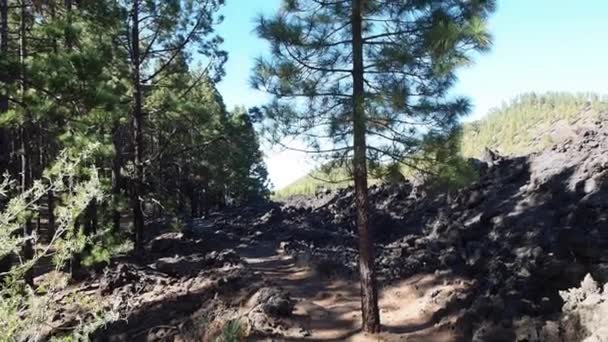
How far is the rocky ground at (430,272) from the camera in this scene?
9.17 meters

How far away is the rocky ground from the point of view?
9.17 metres

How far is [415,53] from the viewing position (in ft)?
27.9

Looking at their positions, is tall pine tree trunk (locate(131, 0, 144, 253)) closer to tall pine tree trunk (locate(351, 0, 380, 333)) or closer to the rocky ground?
the rocky ground

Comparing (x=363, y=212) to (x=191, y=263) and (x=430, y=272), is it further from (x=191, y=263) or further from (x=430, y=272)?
(x=191, y=263)

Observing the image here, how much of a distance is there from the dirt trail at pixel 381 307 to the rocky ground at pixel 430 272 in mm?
35

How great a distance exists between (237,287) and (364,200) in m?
3.92

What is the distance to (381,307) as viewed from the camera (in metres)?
11.5

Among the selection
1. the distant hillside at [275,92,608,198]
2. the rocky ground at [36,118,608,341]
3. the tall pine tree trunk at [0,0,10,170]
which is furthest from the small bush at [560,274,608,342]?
the distant hillside at [275,92,608,198]

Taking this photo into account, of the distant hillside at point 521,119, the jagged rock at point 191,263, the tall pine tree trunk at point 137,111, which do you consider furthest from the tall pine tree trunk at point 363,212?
the distant hillside at point 521,119

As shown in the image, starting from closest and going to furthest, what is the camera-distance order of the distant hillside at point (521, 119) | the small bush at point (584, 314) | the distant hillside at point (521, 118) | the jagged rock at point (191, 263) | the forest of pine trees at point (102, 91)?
the small bush at point (584, 314), the forest of pine trees at point (102, 91), the jagged rock at point (191, 263), the distant hillside at point (521, 119), the distant hillside at point (521, 118)

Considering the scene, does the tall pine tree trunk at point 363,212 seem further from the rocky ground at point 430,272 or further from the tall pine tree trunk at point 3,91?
the tall pine tree trunk at point 3,91

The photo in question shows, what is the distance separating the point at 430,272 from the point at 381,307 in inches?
78.9

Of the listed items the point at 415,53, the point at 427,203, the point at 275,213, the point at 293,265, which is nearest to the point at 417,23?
the point at 415,53

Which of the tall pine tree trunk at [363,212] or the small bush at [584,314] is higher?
the tall pine tree trunk at [363,212]
